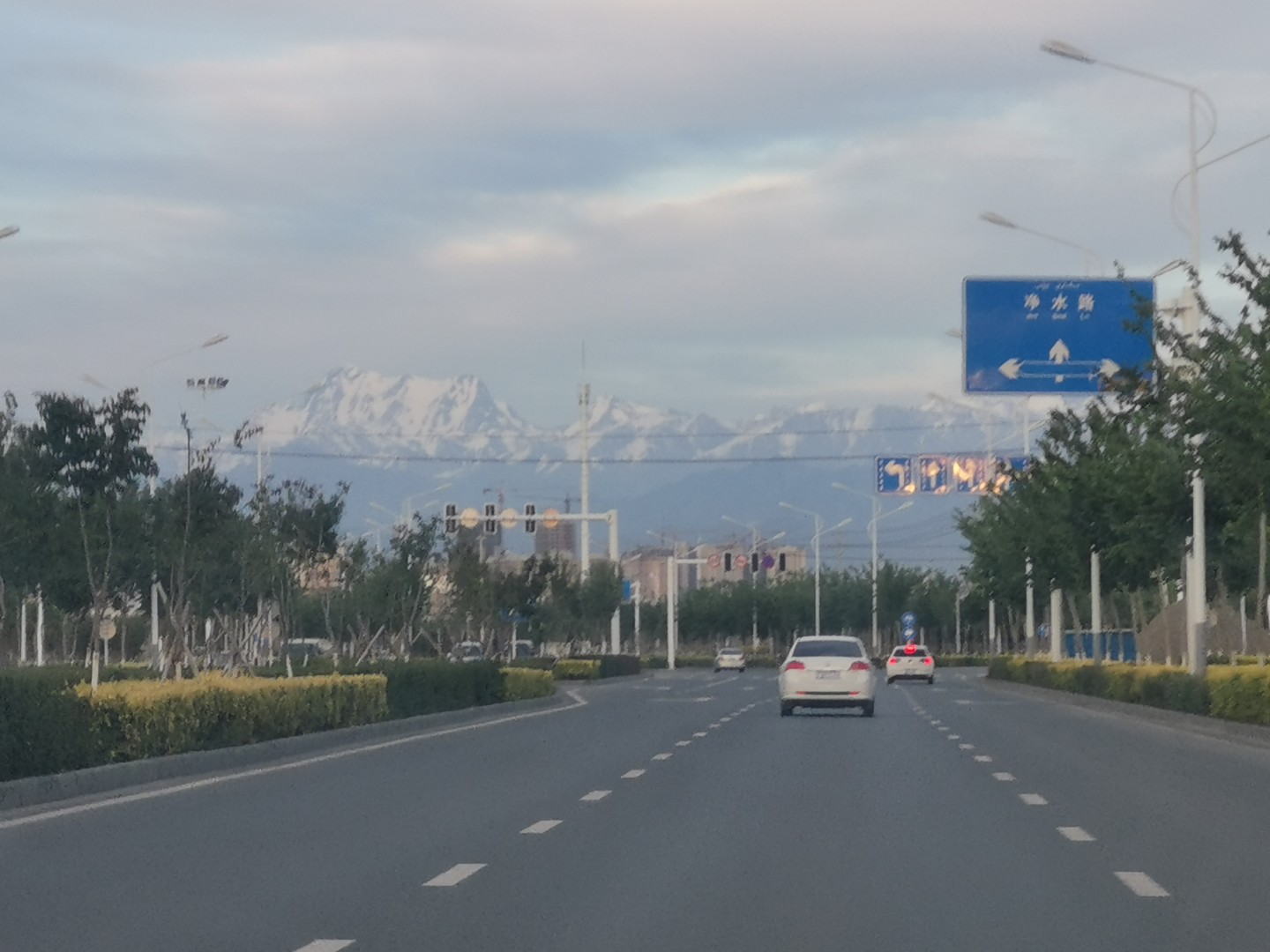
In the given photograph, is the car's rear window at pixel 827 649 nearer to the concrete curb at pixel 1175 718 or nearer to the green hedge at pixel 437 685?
the concrete curb at pixel 1175 718

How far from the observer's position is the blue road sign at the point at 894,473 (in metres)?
84.9

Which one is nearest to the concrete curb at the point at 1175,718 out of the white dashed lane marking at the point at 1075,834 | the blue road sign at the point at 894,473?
the white dashed lane marking at the point at 1075,834

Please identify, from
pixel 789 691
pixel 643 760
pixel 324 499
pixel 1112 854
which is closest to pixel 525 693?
pixel 324 499

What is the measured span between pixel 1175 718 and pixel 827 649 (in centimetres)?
641

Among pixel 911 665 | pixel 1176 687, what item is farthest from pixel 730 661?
pixel 1176 687

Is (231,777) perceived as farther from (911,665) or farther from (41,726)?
(911,665)

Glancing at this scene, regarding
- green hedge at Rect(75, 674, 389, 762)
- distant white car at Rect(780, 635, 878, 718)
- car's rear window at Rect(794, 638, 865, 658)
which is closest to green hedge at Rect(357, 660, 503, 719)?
green hedge at Rect(75, 674, 389, 762)

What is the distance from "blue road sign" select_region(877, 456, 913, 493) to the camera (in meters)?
84.9

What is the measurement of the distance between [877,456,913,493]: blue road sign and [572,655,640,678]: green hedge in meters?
11.8

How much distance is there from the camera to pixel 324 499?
5322 cm

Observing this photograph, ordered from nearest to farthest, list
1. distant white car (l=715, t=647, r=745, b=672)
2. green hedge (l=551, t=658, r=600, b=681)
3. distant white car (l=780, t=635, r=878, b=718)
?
1. distant white car (l=780, t=635, r=878, b=718)
2. green hedge (l=551, t=658, r=600, b=681)
3. distant white car (l=715, t=647, r=745, b=672)

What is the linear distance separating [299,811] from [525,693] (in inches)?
1258

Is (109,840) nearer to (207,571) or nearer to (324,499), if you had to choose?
(207,571)

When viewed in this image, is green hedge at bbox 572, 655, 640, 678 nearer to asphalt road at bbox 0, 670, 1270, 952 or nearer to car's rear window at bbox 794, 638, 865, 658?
car's rear window at bbox 794, 638, 865, 658
